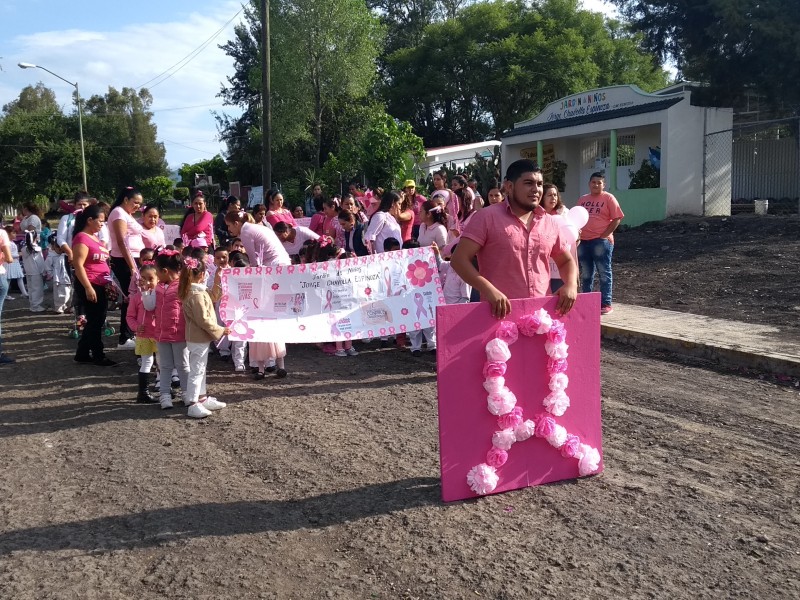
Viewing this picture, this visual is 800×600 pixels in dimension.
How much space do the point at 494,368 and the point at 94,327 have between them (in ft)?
20.3

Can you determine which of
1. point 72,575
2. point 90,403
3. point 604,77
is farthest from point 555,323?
point 604,77

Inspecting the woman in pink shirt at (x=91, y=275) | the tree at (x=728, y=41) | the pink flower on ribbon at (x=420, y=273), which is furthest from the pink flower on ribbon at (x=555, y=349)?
the tree at (x=728, y=41)

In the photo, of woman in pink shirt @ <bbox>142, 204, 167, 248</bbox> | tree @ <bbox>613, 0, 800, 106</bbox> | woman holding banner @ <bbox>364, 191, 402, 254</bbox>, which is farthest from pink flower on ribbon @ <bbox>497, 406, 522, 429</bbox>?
tree @ <bbox>613, 0, 800, 106</bbox>

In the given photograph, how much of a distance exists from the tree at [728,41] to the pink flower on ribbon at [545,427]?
19176 millimetres

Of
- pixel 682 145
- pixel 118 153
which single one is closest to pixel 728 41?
pixel 682 145

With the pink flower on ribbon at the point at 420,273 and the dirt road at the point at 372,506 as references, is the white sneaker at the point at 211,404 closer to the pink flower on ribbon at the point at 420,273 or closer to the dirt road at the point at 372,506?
the dirt road at the point at 372,506

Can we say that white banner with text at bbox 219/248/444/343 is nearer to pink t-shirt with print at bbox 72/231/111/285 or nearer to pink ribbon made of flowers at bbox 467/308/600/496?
pink t-shirt with print at bbox 72/231/111/285

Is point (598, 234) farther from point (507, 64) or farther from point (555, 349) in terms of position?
point (507, 64)

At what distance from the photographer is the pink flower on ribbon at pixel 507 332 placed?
15.5 feet

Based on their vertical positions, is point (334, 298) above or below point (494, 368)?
above

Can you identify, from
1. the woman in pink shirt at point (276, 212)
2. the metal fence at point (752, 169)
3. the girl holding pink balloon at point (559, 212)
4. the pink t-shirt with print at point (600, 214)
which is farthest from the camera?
the metal fence at point (752, 169)

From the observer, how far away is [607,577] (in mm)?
3730

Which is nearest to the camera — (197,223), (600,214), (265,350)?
(265,350)

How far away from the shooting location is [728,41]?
71.6 feet
